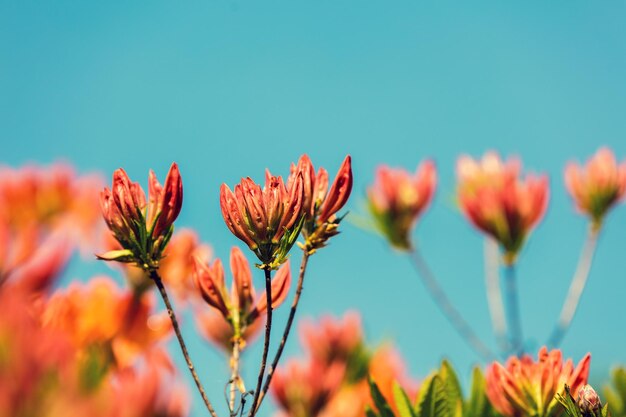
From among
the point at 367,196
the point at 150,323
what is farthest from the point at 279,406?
the point at 367,196

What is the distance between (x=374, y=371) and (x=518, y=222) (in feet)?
2.05

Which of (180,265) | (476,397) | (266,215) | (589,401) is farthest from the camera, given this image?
(180,265)

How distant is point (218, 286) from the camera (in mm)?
1326

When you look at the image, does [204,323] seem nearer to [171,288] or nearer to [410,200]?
[171,288]

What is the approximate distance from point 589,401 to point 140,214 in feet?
2.17

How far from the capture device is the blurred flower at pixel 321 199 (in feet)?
4.00

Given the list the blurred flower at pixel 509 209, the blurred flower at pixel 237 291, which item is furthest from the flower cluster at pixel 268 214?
the blurred flower at pixel 509 209

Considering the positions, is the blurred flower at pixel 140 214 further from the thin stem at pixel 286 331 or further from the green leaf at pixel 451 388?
the green leaf at pixel 451 388

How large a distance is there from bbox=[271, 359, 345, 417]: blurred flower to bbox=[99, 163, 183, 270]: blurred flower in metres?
0.93

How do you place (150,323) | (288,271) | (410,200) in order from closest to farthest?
(288,271) < (150,323) < (410,200)

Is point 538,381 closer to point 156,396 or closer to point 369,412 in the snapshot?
point 369,412

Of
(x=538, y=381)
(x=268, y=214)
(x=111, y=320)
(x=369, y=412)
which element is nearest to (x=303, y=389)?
(x=111, y=320)

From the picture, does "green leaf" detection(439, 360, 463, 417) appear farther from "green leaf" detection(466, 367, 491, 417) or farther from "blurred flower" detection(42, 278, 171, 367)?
"blurred flower" detection(42, 278, 171, 367)

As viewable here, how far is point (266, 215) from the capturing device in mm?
1135
